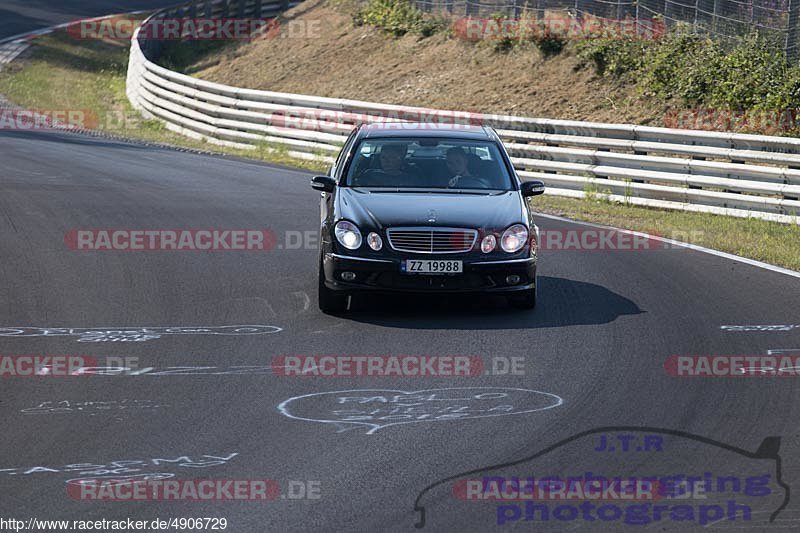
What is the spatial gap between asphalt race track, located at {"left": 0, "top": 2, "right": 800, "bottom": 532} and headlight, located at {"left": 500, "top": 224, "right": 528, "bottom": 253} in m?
0.61

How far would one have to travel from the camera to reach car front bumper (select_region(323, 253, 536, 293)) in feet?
35.7

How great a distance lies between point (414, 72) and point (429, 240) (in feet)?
72.7

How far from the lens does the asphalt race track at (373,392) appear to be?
6410 millimetres

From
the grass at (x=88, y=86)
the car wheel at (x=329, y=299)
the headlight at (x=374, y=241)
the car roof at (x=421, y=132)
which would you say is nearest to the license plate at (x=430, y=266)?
the headlight at (x=374, y=241)

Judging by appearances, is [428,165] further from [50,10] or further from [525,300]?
[50,10]

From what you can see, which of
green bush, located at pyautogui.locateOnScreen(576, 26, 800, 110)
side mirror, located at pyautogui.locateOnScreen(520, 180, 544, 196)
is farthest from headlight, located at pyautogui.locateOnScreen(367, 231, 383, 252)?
green bush, located at pyautogui.locateOnScreen(576, 26, 800, 110)

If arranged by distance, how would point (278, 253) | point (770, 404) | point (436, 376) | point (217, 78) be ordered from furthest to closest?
point (217, 78) → point (278, 253) → point (436, 376) → point (770, 404)

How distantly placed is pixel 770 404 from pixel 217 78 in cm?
3278

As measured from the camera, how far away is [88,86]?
40562 mm

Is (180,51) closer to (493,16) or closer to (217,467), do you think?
(493,16)

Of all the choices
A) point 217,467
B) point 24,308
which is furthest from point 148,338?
point 217,467

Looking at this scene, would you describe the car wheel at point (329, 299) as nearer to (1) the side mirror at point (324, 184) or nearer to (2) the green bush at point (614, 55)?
(1) the side mirror at point (324, 184)

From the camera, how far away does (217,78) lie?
39.4 m

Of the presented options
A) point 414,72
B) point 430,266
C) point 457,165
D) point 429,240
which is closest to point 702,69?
point 414,72
